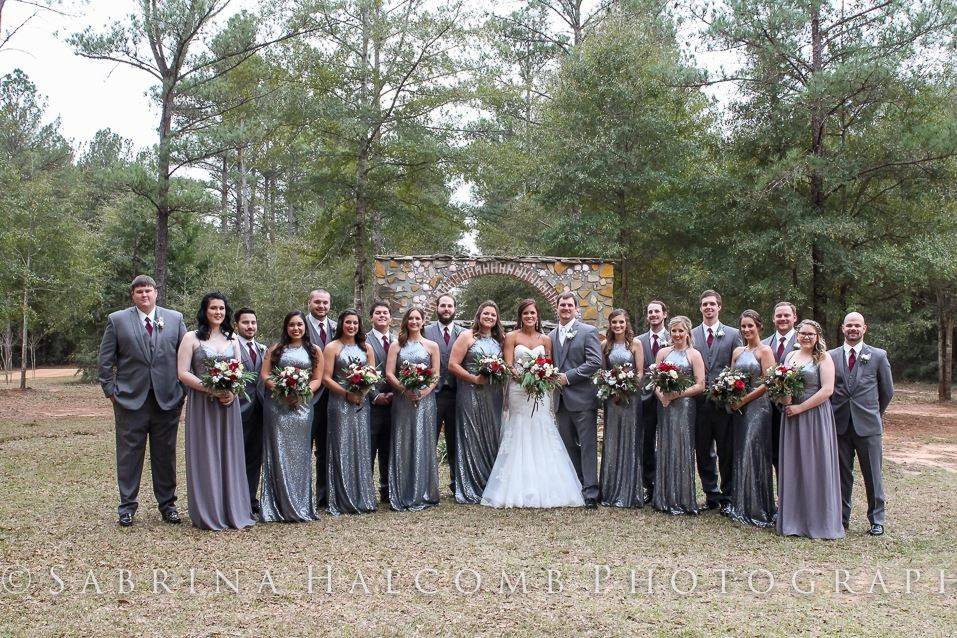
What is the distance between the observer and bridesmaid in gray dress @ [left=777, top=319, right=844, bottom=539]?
21.6 feet

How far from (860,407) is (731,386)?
3.60ft

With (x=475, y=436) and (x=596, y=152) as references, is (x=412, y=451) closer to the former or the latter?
(x=475, y=436)

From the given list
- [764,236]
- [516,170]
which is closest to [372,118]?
[516,170]

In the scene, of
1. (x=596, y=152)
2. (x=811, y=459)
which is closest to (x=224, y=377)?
(x=811, y=459)

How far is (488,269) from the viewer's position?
15336 millimetres

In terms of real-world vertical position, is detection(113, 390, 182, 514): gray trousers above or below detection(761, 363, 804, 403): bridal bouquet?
below

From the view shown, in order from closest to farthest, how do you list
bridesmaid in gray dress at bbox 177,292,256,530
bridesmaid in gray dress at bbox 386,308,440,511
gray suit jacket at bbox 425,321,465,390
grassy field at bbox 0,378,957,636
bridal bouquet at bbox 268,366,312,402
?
Result: 1. grassy field at bbox 0,378,957,636
2. bridesmaid in gray dress at bbox 177,292,256,530
3. bridal bouquet at bbox 268,366,312,402
4. bridesmaid in gray dress at bbox 386,308,440,511
5. gray suit jacket at bbox 425,321,465,390

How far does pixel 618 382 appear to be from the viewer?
7418mm

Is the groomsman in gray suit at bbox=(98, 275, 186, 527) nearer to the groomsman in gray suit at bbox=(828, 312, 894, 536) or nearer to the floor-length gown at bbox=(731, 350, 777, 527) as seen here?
the floor-length gown at bbox=(731, 350, 777, 527)

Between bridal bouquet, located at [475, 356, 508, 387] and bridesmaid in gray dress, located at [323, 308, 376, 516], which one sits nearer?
bridesmaid in gray dress, located at [323, 308, 376, 516]

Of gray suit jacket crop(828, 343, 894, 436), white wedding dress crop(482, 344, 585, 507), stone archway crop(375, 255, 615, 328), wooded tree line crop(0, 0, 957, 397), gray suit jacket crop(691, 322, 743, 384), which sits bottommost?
white wedding dress crop(482, 344, 585, 507)

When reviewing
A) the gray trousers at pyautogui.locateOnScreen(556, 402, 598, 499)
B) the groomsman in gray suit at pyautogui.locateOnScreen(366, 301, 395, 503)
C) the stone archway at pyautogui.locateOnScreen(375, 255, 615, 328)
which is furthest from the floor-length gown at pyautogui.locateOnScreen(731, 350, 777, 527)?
the stone archway at pyautogui.locateOnScreen(375, 255, 615, 328)

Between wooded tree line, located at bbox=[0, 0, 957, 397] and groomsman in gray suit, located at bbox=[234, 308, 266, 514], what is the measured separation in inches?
361

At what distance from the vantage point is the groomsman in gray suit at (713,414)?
757 centimetres
